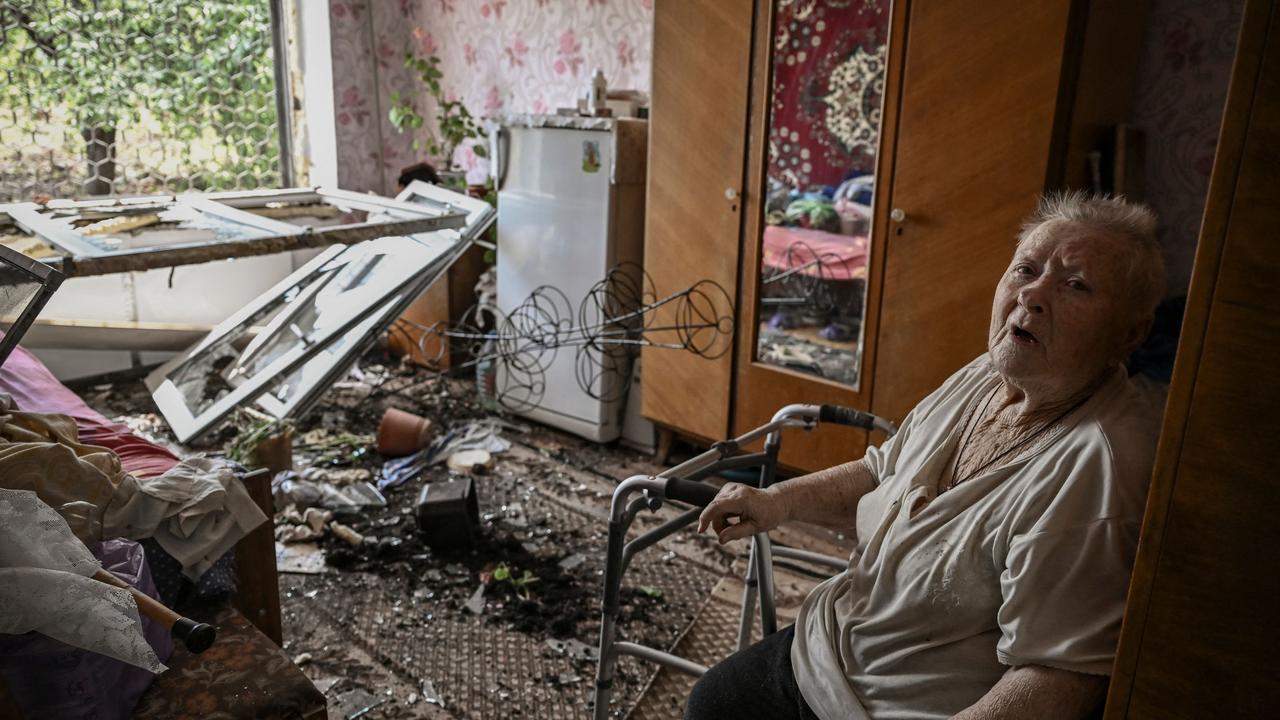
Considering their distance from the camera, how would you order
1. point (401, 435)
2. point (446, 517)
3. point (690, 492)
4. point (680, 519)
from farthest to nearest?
point (401, 435)
point (446, 517)
point (680, 519)
point (690, 492)

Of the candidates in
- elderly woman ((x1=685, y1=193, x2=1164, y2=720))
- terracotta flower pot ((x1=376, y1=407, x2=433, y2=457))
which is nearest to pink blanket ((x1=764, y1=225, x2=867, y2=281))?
elderly woman ((x1=685, y1=193, x2=1164, y2=720))

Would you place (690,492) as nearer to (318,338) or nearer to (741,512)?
(741,512)

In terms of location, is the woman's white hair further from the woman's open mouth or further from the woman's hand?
the woman's hand

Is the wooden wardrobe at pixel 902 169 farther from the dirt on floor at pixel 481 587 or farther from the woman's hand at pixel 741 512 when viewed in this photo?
the woman's hand at pixel 741 512

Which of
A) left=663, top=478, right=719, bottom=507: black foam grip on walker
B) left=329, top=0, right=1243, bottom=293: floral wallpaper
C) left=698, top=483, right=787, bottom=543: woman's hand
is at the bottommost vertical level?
left=698, top=483, right=787, bottom=543: woman's hand

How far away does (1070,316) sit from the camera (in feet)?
3.75

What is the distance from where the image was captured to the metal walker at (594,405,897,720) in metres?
1.41

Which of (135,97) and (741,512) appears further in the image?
(135,97)

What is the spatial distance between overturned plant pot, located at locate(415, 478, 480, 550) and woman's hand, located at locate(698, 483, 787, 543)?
1513 millimetres

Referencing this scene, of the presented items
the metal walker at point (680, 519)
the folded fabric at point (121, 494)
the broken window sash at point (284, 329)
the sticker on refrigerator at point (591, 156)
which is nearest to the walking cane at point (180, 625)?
the folded fabric at point (121, 494)

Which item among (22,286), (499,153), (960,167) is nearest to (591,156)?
(499,153)

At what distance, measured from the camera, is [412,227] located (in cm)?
306

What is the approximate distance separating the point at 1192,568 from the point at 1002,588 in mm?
349

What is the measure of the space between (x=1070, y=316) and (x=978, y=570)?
36 cm
